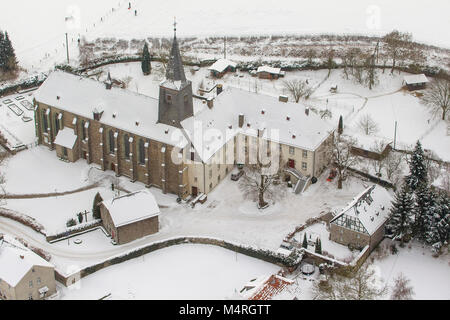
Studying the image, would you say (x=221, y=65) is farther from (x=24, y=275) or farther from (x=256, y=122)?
(x=24, y=275)

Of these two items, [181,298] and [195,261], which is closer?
[181,298]

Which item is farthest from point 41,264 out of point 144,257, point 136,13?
point 136,13

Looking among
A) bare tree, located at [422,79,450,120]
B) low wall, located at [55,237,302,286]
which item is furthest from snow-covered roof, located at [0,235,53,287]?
bare tree, located at [422,79,450,120]

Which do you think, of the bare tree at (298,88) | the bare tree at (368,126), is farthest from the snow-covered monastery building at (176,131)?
the bare tree at (298,88)

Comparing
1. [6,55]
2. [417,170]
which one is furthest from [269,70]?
[6,55]

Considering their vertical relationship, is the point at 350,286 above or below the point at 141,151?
below

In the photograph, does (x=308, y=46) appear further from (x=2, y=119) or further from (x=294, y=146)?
(x=2, y=119)

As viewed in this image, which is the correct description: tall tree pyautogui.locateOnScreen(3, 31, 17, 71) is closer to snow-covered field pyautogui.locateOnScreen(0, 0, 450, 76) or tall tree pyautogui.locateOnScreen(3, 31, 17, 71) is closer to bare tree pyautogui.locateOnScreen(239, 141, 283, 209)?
snow-covered field pyautogui.locateOnScreen(0, 0, 450, 76)
